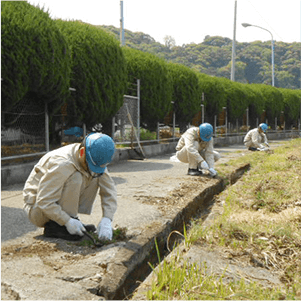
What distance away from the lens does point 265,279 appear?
10.4 feet

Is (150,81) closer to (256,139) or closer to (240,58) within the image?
(256,139)

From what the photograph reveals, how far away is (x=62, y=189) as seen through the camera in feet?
12.0

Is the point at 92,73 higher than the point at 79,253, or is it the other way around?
the point at 92,73

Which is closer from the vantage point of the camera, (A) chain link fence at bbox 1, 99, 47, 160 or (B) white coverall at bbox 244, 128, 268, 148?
(A) chain link fence at bbox 1, 99, 47, 160

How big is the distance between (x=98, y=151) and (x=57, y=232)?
3.15 feet

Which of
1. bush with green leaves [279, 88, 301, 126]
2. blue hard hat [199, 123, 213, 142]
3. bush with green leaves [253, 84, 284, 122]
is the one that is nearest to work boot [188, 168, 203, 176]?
blue hard hat [199, 123, 213, 142]

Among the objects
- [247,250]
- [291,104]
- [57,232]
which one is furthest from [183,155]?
[291,104]

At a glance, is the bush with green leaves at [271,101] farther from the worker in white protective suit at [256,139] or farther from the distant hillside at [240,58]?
the distant hillside at [240,58]

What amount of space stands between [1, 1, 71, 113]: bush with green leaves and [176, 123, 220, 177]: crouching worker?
2745 mm

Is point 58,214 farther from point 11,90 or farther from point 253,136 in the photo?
point 253,136

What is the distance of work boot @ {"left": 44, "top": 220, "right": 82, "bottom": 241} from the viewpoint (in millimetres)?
3795

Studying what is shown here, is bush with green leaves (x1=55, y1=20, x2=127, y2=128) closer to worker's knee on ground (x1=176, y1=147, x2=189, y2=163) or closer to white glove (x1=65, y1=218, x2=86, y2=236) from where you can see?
worker's knee on ground (x1=176, y1=147, x2=189, y2=163)

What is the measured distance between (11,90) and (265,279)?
5256mm

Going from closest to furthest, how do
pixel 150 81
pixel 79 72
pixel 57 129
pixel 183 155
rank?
pixel 183 155
pixel 79 72
pixel 57 129
pixel 150 81
